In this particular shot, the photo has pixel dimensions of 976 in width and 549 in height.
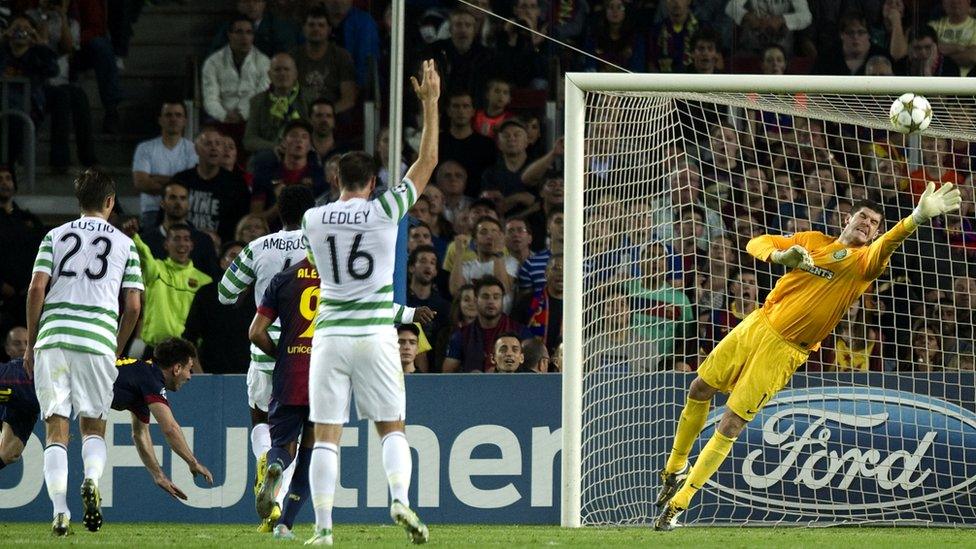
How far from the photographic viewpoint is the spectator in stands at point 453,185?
13461mm

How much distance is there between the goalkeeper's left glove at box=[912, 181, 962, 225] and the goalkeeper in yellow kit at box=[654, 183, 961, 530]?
1.36ft

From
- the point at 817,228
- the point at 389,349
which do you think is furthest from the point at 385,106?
the point at 389,349

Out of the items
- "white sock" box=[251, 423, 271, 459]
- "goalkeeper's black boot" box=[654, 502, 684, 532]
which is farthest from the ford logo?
"white sock" box=[251, 423, 271, 459]

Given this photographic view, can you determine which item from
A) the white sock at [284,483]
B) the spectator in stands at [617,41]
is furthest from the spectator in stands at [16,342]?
the spectator in stands at [617,41]

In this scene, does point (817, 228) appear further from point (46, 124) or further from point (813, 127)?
point (46, 124)

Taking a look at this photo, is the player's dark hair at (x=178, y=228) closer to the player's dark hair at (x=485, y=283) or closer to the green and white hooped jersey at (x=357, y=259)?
the player's dark hair at (x=485, y=283)

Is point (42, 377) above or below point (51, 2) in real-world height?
below

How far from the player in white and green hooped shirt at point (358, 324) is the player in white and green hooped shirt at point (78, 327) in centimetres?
190

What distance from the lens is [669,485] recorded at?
9242 mm

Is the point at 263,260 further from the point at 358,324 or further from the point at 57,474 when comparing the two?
the point at 358,324

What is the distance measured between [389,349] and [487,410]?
361cm

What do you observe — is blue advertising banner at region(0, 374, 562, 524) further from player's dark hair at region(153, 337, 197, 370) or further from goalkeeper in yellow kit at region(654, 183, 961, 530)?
goalkeeper in yellow kit at region(654, 183, 961, 530)

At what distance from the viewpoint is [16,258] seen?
12.5m

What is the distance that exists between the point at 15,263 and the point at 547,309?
4505 mm
